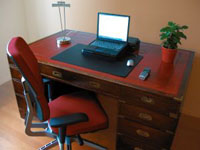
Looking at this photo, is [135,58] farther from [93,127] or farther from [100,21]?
[93,127]

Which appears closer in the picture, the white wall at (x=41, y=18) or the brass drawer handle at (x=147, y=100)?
the brass drawer handle at (x=147, y=100)

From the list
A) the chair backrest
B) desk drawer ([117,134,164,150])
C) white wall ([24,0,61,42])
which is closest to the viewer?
the chair backrest

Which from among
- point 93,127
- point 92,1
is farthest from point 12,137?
point 92,1

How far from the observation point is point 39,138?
1.78 metres

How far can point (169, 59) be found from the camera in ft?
4.69

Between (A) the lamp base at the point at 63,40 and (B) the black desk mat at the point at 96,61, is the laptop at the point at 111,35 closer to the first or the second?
(B) the black desk mat at the point at 96,61

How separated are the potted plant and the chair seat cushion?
587mm

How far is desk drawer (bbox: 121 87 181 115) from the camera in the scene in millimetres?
1159

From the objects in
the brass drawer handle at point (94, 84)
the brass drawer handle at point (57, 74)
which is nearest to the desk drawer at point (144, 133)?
the brass drawer handle at point (94, 84)

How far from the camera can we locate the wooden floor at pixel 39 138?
5.66ft

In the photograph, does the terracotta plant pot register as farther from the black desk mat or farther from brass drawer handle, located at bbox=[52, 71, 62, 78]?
brass drawer handle, located at bbox=[52, 71, 62, 78]

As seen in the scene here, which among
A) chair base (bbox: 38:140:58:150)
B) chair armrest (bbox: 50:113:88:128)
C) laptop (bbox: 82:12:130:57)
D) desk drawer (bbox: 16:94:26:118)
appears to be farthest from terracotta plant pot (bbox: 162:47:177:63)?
desk drawer (bbox: 16:94:26:118)

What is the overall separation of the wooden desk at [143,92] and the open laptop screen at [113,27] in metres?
0.24

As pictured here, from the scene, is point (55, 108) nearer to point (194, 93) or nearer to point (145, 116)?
point (145, 116)
